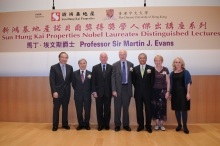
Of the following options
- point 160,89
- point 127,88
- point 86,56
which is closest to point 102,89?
point 127,88

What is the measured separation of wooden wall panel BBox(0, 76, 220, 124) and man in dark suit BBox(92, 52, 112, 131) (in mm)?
644

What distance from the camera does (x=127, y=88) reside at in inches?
136

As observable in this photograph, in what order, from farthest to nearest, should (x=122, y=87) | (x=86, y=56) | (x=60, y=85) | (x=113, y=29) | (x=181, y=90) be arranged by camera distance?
(x=86, y=56) → (x=113, y=29) → (x=60, y=85) → (x=122, y=87) → (x=181, y=90)

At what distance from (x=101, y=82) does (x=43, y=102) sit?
1.60 meters

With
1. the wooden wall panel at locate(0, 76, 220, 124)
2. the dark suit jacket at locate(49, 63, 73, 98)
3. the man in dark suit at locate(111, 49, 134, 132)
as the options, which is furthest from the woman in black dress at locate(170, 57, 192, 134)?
the dark suit jacket at locate(49, 63, 73, 98)

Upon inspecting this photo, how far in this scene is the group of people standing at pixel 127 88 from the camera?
338 cm

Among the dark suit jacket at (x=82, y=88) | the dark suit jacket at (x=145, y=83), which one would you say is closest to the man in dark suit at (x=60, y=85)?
the dark suit jacket at (x=82, y=88)

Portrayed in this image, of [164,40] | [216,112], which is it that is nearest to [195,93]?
[216,112]

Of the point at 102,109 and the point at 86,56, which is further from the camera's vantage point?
the point at 86,56

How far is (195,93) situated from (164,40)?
1340 mm

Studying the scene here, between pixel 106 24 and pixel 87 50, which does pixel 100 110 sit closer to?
pixel 87 50

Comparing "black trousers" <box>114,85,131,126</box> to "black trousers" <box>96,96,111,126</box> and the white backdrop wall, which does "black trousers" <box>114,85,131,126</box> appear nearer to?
"black trousers" <box>96,96,111,126</box>

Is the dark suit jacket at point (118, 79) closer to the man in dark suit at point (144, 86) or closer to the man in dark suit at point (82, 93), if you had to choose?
the man in dark suit at point (144, 86)

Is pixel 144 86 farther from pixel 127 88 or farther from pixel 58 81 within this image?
pixel 58 81
